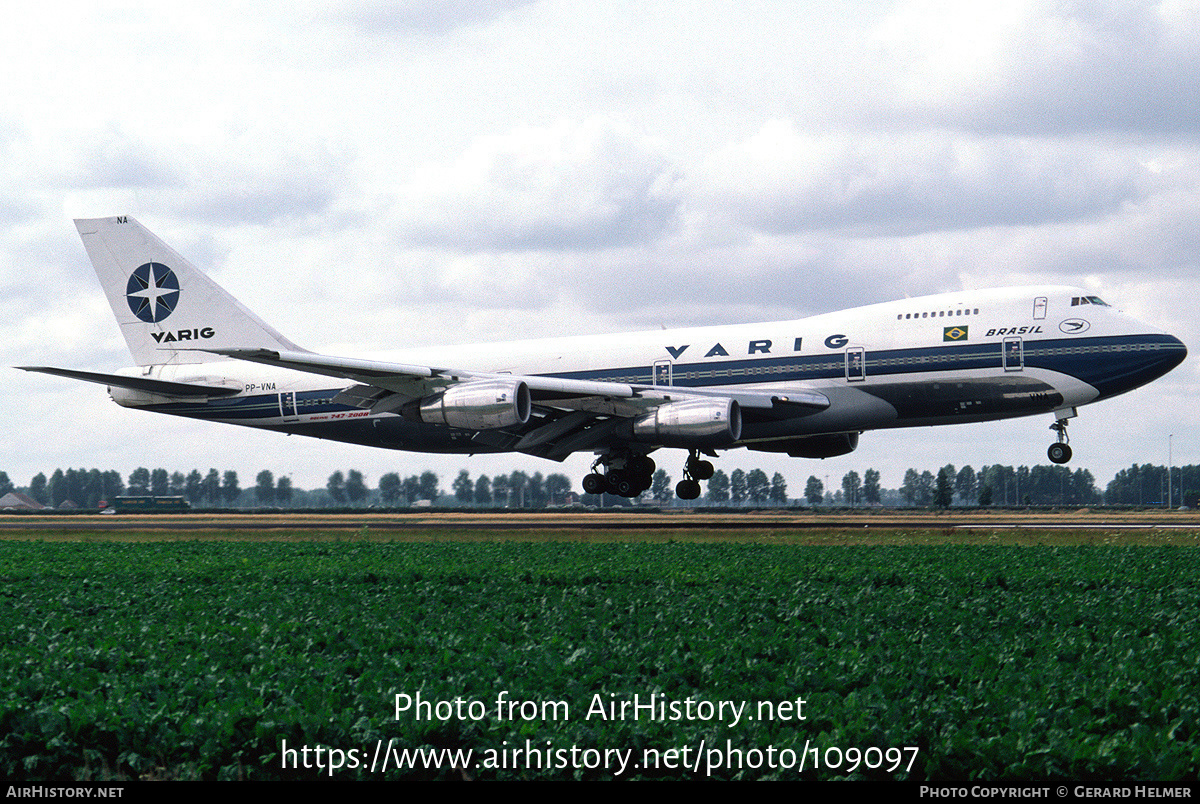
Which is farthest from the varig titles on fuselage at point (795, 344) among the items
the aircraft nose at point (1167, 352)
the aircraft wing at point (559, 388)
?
the aircraft nose at point (1167, 352)

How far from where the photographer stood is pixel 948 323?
37.0 m

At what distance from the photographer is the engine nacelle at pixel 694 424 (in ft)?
121

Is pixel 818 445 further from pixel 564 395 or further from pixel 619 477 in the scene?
pixel 564 395

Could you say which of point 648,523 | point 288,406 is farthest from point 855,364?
point 288,406

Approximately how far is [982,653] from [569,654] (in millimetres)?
4425

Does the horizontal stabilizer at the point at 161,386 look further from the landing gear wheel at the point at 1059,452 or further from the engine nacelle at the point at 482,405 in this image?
the landing gear wheel at the point at 1059,452

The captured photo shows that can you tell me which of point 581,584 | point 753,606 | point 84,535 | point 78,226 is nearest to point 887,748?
point 753,606

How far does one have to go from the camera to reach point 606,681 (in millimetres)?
11461

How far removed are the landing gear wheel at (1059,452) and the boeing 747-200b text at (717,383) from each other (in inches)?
2.4

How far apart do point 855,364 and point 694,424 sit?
5.60m

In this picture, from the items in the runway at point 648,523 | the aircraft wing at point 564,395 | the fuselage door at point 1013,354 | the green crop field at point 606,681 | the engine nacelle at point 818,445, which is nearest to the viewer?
the green crop field at point 606,681

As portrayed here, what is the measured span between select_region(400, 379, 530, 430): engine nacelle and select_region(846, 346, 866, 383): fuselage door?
34.0 ft

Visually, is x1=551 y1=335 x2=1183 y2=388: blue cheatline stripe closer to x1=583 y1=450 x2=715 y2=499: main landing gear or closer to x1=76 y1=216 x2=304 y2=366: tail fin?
x1=583 y1=450 x2=715 y2=499: main landing gear

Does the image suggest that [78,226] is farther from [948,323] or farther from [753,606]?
[753,606]
